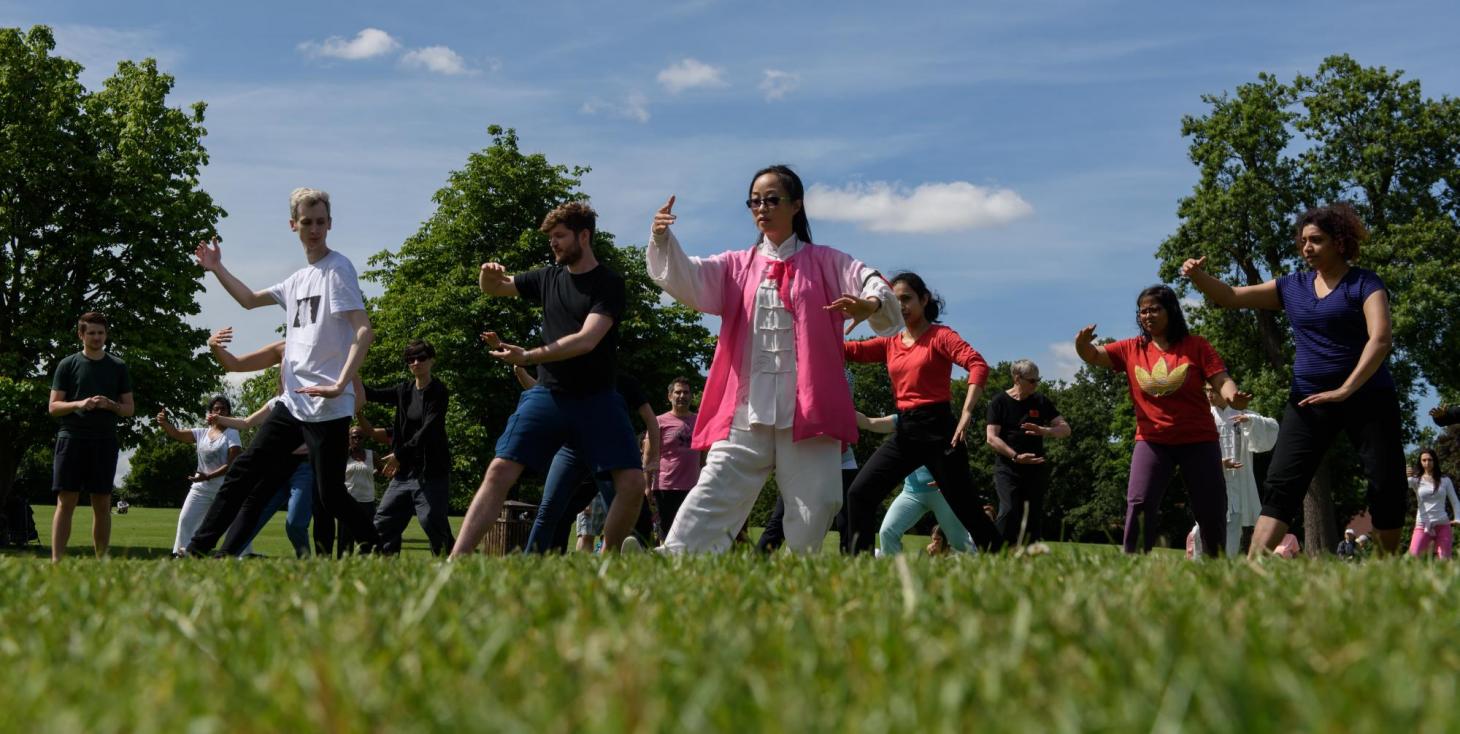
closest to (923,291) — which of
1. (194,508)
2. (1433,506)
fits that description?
(194,508)

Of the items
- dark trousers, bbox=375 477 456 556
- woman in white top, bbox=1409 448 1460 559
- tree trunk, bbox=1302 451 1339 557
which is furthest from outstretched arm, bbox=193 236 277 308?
tree trunk, bbox=1302 451 1339 557

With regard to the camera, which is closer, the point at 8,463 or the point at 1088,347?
the point at 1088,347

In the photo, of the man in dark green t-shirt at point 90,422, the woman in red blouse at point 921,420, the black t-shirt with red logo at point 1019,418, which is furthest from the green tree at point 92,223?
the woman in red blouse at point 921,420

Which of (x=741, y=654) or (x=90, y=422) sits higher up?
(x=741, y=654)

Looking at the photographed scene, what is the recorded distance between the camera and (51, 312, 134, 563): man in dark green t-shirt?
11.0 m

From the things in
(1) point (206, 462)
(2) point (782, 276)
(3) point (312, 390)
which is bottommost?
(1) point (206, 462)

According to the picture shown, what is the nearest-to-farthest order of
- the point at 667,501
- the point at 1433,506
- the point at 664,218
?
1. the point at 664,218
2. the point at 667,501
3. the point at 1433,506

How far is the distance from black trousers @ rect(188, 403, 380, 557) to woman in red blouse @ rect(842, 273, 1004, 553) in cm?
326

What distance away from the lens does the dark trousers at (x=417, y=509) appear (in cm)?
1184

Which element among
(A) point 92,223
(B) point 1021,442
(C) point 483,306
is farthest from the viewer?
(C) point 483,306

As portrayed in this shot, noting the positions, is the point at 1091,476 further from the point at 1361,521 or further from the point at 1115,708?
the point at 1115,708

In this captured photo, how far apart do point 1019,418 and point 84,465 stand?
837 cm

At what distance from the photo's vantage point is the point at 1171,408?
8742 millimetres

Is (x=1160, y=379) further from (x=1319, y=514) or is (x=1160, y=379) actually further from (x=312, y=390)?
(x=1319, y=514)
